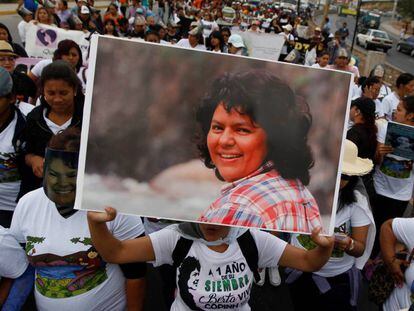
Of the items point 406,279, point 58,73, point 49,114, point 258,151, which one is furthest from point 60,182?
point 406,279

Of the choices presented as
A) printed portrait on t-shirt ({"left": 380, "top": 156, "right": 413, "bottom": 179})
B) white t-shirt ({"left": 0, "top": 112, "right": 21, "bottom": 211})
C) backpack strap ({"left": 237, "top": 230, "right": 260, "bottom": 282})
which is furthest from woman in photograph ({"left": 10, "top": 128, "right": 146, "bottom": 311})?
printed portrait on t-shirt ({"left": 380, "top": 156, "right": 413, "bottom": 179})

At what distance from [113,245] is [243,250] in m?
0.59

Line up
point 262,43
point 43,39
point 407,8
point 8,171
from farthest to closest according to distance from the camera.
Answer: point 407,8 → point 262,43 → point 43,39 → point 8,171

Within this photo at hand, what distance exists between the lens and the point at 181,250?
1.97 m

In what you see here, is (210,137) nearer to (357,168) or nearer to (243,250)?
(243,250)

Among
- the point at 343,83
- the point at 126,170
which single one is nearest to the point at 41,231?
the point at 126,170

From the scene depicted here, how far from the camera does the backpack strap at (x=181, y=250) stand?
1.97 m

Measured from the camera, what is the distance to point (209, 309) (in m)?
1.94

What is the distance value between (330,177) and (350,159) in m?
0.88

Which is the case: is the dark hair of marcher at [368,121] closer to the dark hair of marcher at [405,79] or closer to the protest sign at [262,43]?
the dark hair of marcher at [405,79]

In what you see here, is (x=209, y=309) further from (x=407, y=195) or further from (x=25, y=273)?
(x=407, y=195)

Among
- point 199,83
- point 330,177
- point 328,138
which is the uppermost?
point 199,83

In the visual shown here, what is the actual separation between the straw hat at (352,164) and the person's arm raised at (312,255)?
638 millimetres

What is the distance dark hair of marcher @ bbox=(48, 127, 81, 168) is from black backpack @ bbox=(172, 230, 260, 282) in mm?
592
